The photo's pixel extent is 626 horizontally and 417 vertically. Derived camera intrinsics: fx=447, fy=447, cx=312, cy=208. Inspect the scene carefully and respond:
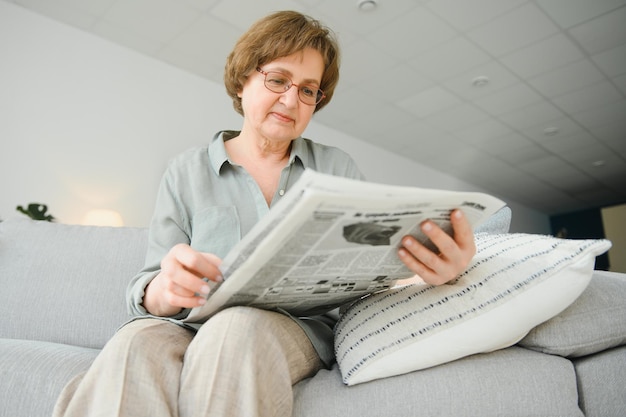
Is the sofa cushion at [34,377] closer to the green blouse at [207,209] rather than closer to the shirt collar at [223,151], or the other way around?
the green blouse at [207,209]

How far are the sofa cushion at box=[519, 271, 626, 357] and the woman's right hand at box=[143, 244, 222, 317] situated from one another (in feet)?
1.95

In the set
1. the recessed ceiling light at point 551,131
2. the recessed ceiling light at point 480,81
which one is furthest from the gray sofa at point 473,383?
the recessed ceiling light at point 551,131

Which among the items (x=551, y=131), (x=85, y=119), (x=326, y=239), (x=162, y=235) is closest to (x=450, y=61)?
(x=551, y=131)

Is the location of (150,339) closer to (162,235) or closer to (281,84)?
(162,235)

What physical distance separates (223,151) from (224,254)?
0.82 feet

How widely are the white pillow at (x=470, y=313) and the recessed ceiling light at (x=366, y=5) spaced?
2564 mm

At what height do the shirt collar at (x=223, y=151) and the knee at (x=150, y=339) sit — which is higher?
the shirt collar at (x=223, y=151)

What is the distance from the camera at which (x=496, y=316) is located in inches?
→ 28.5

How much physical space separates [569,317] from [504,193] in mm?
7030

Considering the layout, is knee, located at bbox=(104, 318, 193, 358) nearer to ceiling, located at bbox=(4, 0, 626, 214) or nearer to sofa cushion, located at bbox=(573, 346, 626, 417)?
sofa cushion, located at bbox=(573, 346, 626, 417)

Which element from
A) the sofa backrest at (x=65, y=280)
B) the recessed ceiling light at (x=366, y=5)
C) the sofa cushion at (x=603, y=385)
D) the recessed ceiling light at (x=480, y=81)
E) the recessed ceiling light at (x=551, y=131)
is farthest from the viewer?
the recessed ceiling light at (x=551, y=131)

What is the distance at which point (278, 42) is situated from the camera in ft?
3.38

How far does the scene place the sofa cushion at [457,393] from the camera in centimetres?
68

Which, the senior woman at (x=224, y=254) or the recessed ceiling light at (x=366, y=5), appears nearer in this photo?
the senior woman at (x=224, y=254)
